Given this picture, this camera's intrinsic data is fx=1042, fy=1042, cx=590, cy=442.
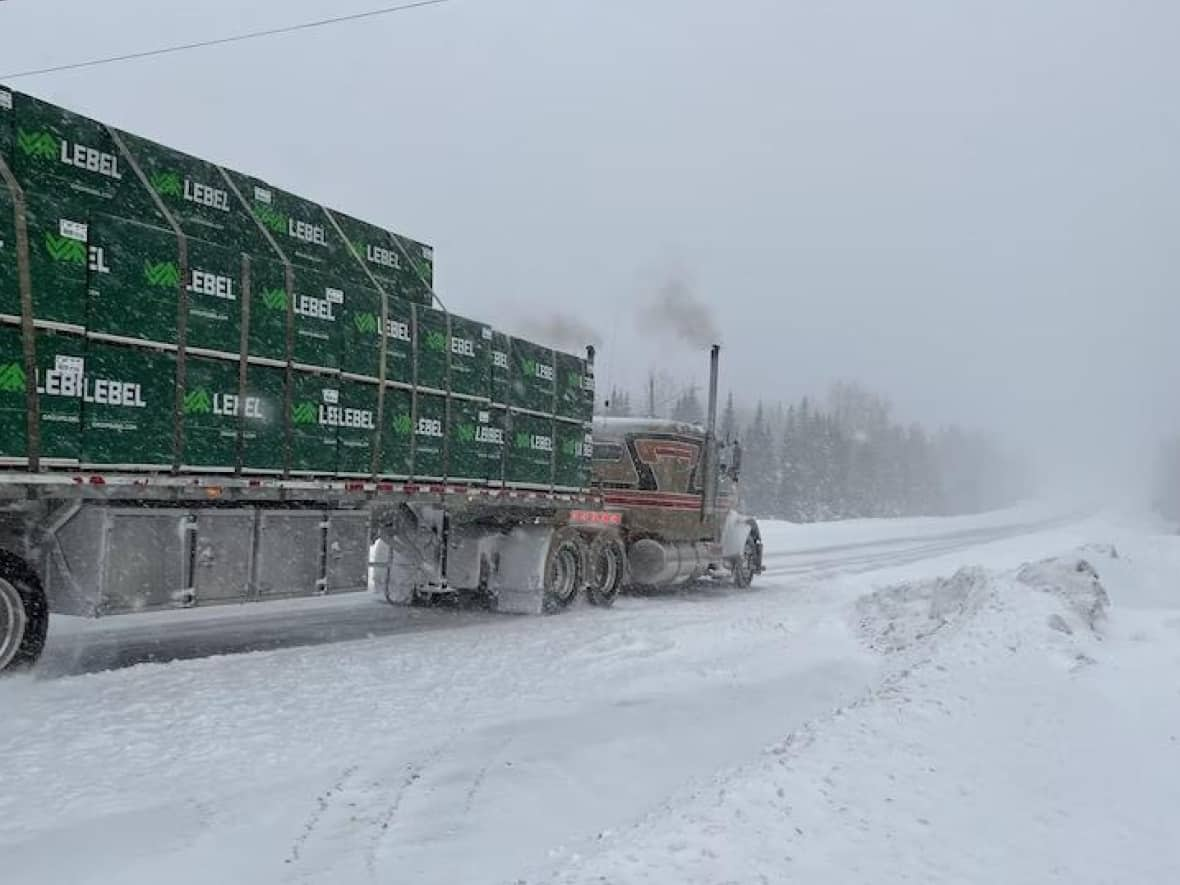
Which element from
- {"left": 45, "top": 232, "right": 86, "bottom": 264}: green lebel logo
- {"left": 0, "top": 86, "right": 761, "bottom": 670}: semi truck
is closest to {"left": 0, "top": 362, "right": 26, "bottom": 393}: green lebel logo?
{"left": 0, "top": 86, "right": 761, "bottom": 670}: semi truck

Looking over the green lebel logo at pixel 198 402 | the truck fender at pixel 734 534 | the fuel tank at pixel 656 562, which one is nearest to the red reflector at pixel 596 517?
the fuel tank at pixel 656 562

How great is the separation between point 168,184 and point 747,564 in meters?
13.7

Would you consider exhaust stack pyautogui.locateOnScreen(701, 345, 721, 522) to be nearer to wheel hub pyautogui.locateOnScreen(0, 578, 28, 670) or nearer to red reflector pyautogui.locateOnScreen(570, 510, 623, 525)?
red reflector pyautogui.locateOnScreen(570, 510, 623, 525)

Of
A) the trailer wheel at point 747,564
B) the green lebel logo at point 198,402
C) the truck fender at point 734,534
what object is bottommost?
the trailer wheel at point 747,564

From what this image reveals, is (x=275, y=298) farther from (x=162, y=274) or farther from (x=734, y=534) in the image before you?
(x=734, y=534)

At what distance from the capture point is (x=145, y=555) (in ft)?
27.3

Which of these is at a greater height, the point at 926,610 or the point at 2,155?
the point at 2,155

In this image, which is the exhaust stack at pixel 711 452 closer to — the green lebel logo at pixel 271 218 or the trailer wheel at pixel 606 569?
the trailer wheel at pixel 606 569

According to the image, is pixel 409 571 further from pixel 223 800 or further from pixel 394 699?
pixel 223 800

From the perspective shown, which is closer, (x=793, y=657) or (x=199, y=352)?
(x=199, y=352)

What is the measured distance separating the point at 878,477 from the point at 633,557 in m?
105

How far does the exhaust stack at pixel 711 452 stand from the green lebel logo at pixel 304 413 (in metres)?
9.79

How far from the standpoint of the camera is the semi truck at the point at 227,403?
7.47 m

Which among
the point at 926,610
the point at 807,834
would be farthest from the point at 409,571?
the point at 807,834
